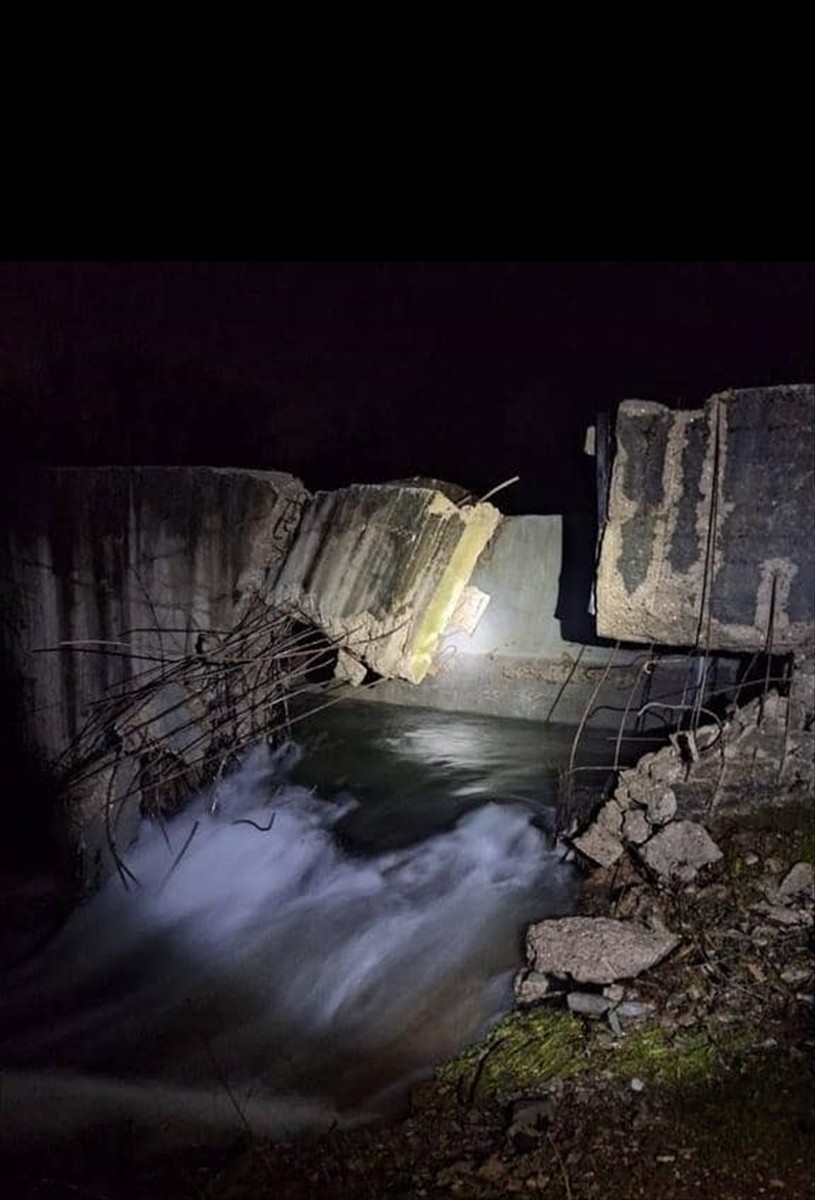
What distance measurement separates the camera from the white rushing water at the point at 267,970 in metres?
4.72

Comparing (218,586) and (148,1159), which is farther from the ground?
(218,586)

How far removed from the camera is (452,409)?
2489 centimetres

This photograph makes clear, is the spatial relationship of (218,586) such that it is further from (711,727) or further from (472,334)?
(472,334)

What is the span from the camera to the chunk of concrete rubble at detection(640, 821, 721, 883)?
200 inches

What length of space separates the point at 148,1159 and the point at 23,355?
2397 cm

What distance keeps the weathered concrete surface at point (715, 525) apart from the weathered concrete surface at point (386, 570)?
1.33 meters

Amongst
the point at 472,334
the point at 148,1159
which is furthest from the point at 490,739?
the point at 472,334

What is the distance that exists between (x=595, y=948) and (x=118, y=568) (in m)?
5.10

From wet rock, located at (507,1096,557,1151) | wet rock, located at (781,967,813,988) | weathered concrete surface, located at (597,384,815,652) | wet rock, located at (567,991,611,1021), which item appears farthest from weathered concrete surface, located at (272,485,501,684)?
wet rock, located at (507,1096,557,1151)

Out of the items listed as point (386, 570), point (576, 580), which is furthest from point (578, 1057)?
point (576, 580)

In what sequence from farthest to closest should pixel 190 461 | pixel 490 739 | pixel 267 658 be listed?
pixel 190 461 → pixel 490 739 → pixel 267 658

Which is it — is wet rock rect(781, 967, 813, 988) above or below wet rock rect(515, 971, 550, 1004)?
above

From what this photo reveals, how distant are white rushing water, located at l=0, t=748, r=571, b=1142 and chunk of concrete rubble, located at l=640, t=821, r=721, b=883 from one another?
0.63 m

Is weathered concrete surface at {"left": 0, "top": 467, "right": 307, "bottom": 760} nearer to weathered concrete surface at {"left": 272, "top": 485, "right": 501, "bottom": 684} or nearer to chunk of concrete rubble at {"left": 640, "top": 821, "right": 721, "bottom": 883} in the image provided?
weathered concrete surface at {"left": 272, "top": 485, "right": 501, "bottom": 684}
